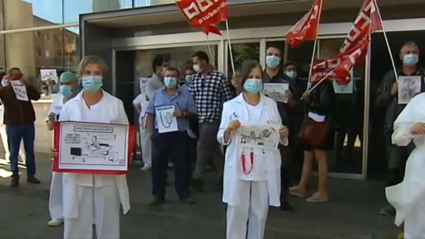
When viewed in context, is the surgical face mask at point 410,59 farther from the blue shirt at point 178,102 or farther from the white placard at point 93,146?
the white placard at point 93,146

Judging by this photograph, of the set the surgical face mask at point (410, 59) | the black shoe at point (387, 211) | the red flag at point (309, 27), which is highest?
the red flag at point (309, 27)

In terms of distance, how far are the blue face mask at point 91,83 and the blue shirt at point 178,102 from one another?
88.5 inches

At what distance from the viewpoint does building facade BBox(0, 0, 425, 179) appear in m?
7.34

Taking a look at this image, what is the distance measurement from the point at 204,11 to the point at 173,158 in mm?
2008

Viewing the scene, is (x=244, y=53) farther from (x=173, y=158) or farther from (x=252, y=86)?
(x=252, y=86)

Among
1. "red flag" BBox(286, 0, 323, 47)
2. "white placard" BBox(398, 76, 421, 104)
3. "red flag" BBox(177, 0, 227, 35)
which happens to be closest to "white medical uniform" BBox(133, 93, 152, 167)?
"red flag" BBox(177, 0, 227, 35)

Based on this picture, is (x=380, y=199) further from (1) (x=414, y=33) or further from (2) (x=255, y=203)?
(2) (x=255, y=203)

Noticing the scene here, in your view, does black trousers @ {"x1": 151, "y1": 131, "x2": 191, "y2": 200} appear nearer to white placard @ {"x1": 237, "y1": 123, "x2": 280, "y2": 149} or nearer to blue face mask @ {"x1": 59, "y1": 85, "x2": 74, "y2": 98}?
blue face mask @ {"x1": 59, "y1": 85, "x2": 74, "y2": 98}

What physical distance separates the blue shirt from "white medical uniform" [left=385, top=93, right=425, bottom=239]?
9.91ft

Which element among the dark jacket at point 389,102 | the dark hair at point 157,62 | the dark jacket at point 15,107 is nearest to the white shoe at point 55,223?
the dark jacket at point 15,107

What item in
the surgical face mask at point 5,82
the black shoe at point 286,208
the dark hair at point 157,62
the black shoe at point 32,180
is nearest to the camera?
the black shoe at point 286,208

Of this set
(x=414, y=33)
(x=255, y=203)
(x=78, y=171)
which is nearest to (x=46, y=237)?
(x=78, y=171)

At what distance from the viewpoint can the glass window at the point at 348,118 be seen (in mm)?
7859

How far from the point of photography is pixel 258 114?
4.32 meters
